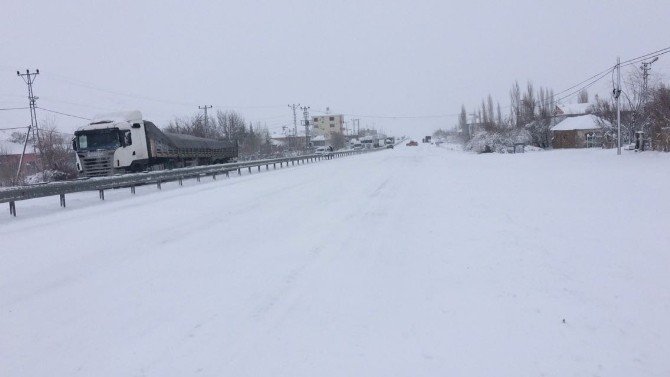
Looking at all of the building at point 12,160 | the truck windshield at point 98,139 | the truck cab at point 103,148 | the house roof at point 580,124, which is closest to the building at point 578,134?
the house roof at point 580,124

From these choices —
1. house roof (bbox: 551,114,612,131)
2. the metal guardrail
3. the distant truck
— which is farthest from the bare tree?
the distant truck

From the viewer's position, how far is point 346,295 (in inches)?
241

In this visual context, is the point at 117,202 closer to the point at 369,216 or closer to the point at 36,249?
the point at 36,249

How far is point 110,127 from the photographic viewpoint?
25.8m

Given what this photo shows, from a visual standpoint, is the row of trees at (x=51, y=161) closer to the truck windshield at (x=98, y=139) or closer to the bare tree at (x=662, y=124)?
the truck windshield at (x=98, y=139)

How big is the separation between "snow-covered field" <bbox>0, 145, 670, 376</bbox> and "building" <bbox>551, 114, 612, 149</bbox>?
5702 cm

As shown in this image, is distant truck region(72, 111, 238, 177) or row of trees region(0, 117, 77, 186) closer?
distant truck region(72, 111, 238, 177)

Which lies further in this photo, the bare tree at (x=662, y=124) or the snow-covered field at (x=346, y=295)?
the bare tree at (x=662, y=124)

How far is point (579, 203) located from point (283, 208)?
324 inches

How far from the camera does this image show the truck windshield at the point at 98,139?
25672mm

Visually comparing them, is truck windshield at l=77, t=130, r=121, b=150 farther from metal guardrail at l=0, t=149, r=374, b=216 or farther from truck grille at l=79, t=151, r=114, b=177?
metal guardrail at l=0, t=149, r=374, b=216

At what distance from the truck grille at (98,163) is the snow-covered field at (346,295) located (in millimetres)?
13670

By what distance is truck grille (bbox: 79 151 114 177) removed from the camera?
25.5 m

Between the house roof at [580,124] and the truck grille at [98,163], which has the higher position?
the house roof at [580,124]
